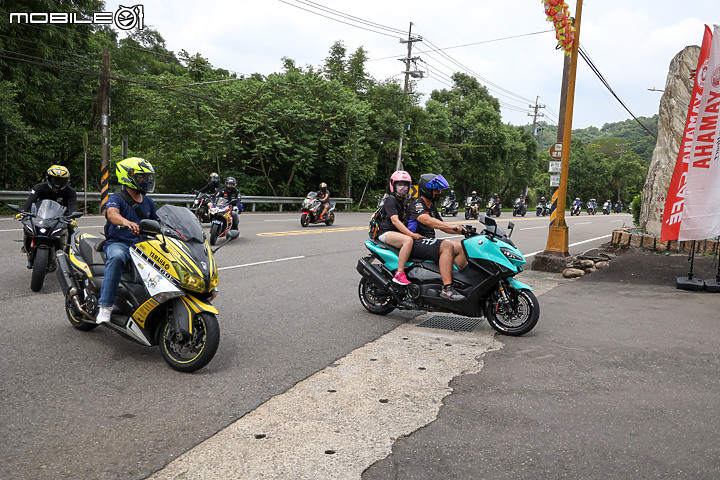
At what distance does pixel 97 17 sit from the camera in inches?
768

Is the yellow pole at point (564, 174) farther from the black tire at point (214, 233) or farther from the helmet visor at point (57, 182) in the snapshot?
the helmet visor at point (57, 182)

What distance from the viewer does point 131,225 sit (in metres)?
4.78

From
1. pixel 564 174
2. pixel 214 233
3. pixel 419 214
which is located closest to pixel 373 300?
pixel 419 214

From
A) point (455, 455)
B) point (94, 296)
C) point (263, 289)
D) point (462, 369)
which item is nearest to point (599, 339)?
point (462, 369)

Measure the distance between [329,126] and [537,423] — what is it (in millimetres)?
29382

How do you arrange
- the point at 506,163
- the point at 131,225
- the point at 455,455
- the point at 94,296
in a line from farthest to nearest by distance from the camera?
the point at 506,163 → the point at 94,296 → the point at 131,225 → the point at 455,455

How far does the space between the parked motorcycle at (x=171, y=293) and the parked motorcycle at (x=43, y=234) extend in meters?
2.63

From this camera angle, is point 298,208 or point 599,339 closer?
point 599,339

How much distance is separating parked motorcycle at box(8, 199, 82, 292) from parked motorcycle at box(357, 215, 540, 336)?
442 cm

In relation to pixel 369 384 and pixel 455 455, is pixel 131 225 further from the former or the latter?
pixel 455 455

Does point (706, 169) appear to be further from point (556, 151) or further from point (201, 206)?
point (201, 206)

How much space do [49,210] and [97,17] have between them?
48.3 feet

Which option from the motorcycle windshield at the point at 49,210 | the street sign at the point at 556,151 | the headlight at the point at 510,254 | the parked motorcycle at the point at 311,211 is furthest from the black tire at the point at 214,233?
the headlight at the point at 510,254

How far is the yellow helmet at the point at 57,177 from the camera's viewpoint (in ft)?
25.6
